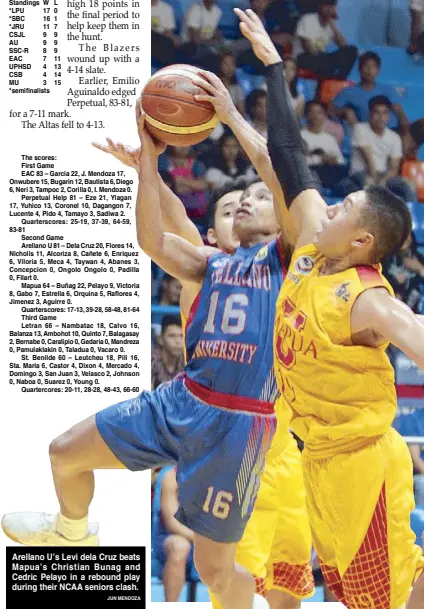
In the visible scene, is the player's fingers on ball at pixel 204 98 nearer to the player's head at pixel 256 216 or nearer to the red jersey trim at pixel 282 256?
the player's head at pixel 256 216

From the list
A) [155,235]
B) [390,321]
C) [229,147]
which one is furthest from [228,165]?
[390,321]

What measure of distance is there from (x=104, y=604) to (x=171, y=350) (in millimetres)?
1209

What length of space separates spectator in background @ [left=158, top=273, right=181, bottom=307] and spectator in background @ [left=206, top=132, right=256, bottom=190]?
50 centimetres

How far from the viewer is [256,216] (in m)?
4.42

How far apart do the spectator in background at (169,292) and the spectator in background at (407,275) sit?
1.00m

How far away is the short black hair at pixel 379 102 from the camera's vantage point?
5.04 m

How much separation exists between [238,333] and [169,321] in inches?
31.1

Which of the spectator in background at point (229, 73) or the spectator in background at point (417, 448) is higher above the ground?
the spectator in background at point (229, 73)

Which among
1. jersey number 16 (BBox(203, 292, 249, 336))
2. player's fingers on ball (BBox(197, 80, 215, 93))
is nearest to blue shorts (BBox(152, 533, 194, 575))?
jersey number 16 (BBox(203, 292, 249, 336))

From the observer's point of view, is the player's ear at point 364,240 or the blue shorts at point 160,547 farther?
the blue shorts at point 160,547

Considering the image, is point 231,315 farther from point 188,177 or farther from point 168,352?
point 188,177

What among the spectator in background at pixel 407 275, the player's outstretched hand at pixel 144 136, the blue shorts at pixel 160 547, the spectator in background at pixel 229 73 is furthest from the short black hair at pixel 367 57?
the blue shorts at pixel 160 547

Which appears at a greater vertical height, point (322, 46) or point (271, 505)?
point (322, 46)

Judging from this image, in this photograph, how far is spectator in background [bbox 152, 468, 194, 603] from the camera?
5031mm
